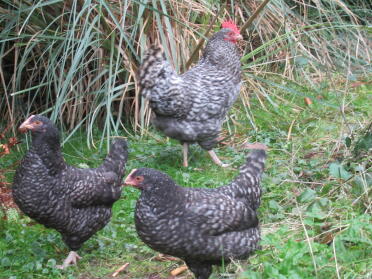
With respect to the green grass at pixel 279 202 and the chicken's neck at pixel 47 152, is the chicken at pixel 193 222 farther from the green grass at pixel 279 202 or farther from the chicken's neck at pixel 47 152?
the chicken's neck at pixel 47 152

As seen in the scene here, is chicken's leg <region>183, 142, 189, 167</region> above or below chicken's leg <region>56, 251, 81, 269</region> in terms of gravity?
above

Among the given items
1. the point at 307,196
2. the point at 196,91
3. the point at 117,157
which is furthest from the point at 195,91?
the point at 307,196

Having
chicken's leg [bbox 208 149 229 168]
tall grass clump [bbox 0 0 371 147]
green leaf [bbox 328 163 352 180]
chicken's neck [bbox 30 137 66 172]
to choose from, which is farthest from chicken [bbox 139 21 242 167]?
green leaf [bbox 328 163 352 180]

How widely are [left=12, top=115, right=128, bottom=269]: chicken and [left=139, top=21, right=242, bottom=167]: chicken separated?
129 cm

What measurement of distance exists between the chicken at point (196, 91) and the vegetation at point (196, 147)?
0.31m

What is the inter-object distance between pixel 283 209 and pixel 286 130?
196 centimetres

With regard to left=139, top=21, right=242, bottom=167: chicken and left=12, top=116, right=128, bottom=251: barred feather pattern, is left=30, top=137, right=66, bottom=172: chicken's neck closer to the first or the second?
left=12, top=116, right=128, bottom=251: barred feather pattern

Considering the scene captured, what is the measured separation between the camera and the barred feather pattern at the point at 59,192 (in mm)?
4223

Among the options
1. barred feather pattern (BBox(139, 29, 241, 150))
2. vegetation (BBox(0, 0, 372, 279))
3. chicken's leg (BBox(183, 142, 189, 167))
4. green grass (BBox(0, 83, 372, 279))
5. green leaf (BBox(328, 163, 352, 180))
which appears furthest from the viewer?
chicken's leg (BBox(183, 142, 189, 167))

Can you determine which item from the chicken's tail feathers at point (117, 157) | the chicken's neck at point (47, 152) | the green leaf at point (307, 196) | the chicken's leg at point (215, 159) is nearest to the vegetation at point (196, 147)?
the green leaf at point (307, 196)

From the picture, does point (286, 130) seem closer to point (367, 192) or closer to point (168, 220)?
point (367, 192)

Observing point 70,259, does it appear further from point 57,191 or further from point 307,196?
point 307,196

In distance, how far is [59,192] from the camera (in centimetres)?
428

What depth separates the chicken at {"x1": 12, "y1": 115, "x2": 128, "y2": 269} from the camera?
422 cm
